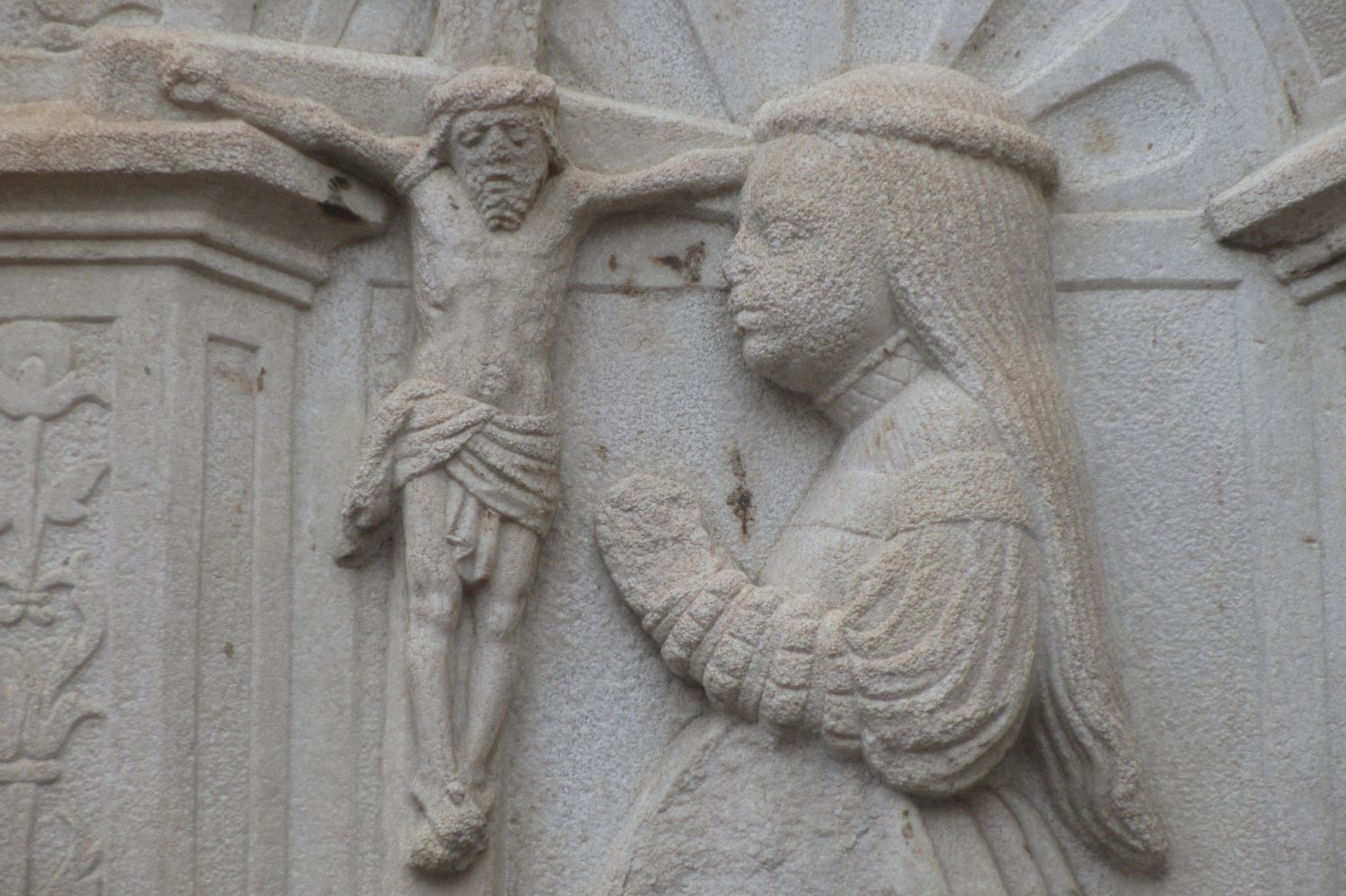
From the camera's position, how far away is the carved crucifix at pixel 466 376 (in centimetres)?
291

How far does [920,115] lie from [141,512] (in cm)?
164

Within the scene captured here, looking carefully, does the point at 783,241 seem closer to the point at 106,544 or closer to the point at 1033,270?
the point at 1033,270

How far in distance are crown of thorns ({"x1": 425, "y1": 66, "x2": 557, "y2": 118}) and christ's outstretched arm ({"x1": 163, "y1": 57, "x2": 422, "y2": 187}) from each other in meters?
0.11

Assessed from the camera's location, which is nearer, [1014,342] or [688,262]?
[1014,342]

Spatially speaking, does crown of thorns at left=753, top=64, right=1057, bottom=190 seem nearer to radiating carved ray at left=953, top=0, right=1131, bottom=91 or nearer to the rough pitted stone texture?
the rough pitted stone texture

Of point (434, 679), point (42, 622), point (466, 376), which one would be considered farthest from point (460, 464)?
point (42, 622)

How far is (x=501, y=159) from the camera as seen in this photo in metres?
2.97

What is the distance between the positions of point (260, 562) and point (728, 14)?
57.4 inches

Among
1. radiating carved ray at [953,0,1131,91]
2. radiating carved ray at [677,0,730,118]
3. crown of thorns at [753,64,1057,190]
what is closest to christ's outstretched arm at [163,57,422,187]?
radiating carved ray at [677,0,730,118]

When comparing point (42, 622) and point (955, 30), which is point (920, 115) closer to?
point (955, 30)

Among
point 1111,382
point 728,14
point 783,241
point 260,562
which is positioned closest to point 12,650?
point 260,562

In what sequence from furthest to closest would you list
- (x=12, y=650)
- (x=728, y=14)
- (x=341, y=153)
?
(x=728, y=14)
(x=341, y=153)
(x=12, y=650)

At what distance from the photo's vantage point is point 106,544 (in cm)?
286

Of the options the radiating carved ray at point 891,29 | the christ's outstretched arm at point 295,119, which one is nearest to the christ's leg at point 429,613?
the christ's outstretched arm at point 295,119
